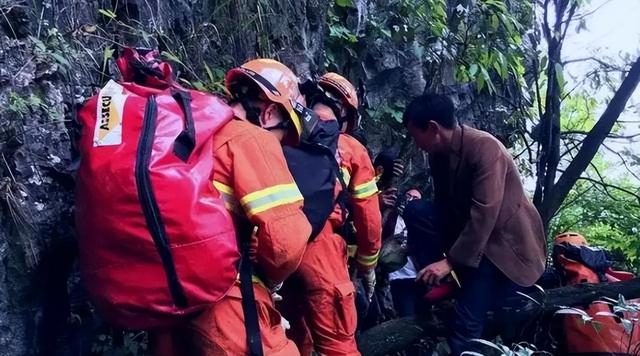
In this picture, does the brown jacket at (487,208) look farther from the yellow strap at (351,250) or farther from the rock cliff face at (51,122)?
the rock cliff face at (51,122)

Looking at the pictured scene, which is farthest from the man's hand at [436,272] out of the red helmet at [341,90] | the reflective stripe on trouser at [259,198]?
the reflective stripe on trouser at [259,198]

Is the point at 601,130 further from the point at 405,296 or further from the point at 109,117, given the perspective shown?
the point at 109,117

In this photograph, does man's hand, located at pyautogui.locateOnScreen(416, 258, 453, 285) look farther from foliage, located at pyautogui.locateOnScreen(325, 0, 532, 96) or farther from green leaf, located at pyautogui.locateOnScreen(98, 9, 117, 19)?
green leaf, located at pyautogui.locateOnScreen(98, 9, 117, 19)

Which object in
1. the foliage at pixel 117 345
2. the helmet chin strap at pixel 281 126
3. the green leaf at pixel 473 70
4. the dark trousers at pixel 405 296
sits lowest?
the foliage at pixel 117 345

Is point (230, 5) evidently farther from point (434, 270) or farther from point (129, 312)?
point (129, 312)

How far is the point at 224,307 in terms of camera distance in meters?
2.68

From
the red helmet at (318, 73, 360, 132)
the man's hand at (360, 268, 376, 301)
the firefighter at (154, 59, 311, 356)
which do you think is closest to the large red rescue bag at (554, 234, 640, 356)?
the man's hand at (360, 268, 376, 301)

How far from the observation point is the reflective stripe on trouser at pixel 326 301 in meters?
3.86

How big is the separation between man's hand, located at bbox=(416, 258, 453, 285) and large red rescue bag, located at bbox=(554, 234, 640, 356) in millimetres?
1209

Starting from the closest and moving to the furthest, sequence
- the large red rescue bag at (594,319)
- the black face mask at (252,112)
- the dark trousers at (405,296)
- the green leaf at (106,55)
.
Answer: the black face mask at (252,112) → the green leaf at (106,55) → the large red rescue bag at (594,319) → the dark trousers at (405,296)

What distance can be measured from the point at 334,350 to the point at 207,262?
1675mm

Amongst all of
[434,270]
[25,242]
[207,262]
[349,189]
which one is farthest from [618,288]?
[25,242]

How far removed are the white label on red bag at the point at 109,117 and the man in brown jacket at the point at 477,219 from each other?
7.24 feet

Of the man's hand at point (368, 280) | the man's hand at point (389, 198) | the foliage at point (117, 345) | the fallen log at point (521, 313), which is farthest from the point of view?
the man's hand at point (389, 198)
